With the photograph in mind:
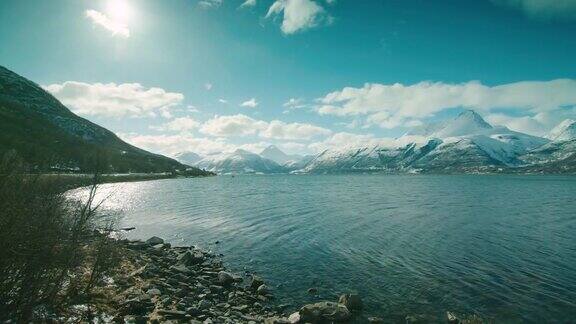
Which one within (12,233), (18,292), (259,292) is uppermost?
(12,233)

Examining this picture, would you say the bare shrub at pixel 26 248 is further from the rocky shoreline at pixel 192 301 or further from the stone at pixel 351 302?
the stone at pixel 351 302

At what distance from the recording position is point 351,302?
28.9m

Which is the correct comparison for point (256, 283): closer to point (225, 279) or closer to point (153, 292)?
point (225, 279)

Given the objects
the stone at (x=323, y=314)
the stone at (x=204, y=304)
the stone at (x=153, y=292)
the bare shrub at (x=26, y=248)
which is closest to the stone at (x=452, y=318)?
the stone at (x=323, y=314)

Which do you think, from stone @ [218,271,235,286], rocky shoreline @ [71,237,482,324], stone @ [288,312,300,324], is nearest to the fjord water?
rocky shoreline @ [71,237,482,324]

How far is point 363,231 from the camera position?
6275 centimetres

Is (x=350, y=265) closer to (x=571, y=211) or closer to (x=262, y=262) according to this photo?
(x=262, y=262)

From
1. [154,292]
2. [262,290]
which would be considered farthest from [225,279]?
[154,292]

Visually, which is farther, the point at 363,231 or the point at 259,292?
the point at 363,231

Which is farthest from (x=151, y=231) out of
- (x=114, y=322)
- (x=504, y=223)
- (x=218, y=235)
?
(x=504, y=223)

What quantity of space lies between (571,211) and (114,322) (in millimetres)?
102882

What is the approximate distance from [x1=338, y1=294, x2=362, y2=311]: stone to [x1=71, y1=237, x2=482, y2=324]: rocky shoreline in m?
0.01

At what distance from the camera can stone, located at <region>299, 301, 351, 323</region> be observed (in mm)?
26016

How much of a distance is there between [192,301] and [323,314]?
397 inches
